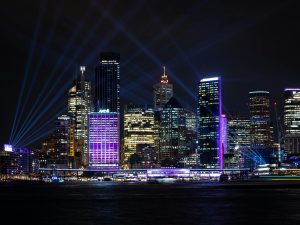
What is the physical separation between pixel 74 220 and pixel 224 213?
17388 millimetres

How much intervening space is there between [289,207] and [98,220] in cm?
2658

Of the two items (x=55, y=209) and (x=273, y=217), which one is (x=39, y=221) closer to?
(x=55, y=209)

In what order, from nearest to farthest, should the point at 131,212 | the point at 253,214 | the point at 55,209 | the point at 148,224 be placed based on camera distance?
1. the point at 148,224
2. the point at 253,214
3. the point at 131,212
4. the point at 55,209

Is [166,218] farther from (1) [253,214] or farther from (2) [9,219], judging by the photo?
(2) [9,219]

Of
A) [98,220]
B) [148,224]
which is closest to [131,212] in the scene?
[98,220]

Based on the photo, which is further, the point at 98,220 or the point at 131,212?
the point at 131,212

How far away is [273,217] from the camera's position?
61.9 metres

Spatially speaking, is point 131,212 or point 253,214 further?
point 131,212

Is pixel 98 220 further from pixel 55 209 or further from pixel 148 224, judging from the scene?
pixel 55 209

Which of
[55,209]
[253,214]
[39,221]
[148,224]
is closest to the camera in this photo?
[148,224]

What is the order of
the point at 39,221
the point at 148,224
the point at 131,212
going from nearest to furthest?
the point at 148,224
the point at 39,221
the point at 131,212

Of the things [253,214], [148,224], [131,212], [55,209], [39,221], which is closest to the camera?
Result: [148,224]

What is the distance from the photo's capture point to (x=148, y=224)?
183 feet

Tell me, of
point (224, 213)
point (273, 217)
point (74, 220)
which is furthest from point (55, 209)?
point (273, 217)
